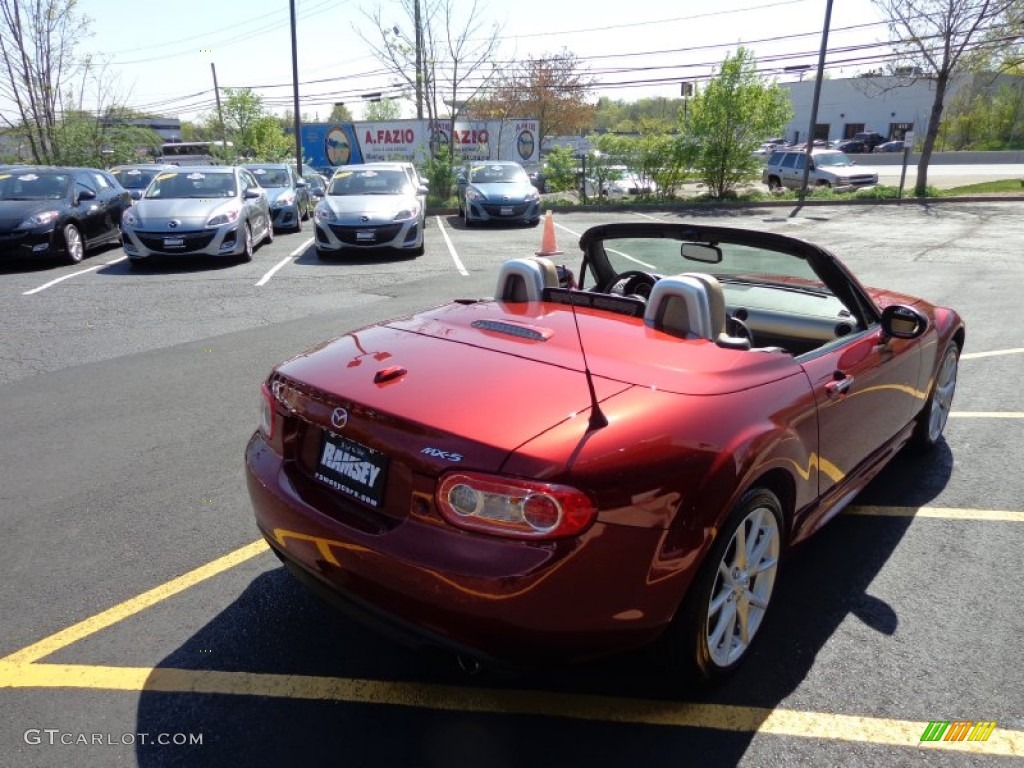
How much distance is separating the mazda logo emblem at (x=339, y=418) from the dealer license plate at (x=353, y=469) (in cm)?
4

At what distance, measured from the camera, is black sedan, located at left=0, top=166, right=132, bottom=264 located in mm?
11672

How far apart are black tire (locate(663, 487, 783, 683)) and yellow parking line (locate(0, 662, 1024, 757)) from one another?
0.55 ft

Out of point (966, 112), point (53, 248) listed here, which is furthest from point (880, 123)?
point (53, 248)

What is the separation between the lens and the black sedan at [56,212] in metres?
11.7

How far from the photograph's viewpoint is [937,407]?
4.53 meters

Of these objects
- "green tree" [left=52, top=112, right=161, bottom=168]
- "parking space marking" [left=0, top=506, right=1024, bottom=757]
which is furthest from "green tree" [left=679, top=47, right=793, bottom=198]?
"parking space marking" [left=0, top=506, right=1024, bottom=757]

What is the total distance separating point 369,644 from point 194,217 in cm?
1079

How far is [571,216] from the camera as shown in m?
22.2

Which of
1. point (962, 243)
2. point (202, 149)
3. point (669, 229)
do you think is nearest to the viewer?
point (669, 229)

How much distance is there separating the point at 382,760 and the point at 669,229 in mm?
2613

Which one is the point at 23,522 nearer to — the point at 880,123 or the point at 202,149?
the point at 202,149

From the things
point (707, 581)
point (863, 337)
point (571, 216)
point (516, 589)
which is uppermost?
point (863, 337)

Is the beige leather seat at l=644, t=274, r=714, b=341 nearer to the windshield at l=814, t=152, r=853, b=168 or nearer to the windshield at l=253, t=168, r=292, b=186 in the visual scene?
the windshield at l=253, t=168, r=292, b=186

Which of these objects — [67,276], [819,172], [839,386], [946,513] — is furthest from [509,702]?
[819,172]
